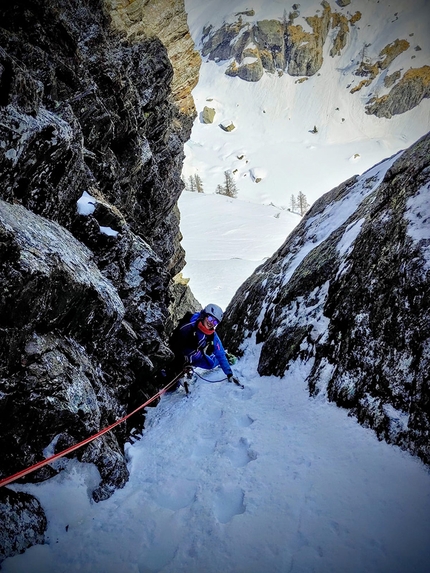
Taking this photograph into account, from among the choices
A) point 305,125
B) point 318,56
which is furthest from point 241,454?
point 318,56

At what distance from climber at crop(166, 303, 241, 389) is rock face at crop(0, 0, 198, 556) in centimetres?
89

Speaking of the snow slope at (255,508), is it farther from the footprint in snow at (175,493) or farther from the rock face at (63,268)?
the rock face at (63,268)

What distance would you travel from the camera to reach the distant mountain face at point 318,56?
155m

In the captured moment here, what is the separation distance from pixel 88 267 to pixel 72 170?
2.19 meters

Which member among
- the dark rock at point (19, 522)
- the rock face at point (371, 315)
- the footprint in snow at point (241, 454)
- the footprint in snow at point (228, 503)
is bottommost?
the dark rock at point (19, 522)

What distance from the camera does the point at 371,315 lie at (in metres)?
6.07

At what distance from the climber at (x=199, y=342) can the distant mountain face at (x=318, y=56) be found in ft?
604

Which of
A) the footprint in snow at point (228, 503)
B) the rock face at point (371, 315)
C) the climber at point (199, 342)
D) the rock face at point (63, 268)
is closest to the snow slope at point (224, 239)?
the climber at point (199, 342)

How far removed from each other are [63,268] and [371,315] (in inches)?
222

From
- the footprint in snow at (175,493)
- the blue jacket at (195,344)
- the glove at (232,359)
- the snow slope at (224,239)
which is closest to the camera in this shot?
the footprint in snow at (175,493)

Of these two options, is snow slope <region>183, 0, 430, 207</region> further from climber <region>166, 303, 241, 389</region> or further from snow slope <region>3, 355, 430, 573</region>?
snow slope <region>3, 355, 430, 573</region>

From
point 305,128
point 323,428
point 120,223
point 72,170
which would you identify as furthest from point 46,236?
point 305,128

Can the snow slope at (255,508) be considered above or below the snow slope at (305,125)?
A: below

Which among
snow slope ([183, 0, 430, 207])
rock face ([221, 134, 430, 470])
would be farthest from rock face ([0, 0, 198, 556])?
snow slope ([183, 0, 430, 207])
